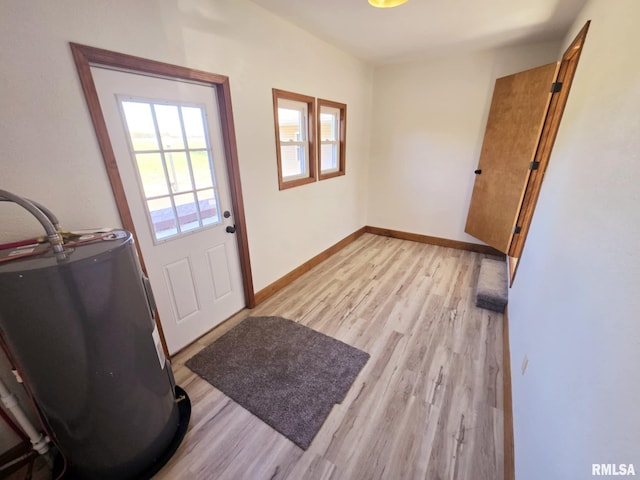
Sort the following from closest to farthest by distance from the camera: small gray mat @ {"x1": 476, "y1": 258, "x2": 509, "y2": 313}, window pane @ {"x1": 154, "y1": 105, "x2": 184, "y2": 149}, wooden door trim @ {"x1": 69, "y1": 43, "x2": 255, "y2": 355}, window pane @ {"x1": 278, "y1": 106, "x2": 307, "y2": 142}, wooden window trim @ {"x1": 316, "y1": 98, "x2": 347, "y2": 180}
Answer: wooden door trim @ {"x1": 69, "y1": 43, "x2": 255, "y2": 355} → window pane @ {"x1": 154, "y1": 105, "x2": 184, "y2": 149} → small gray mat @ {"x1": 476, "y1": 258, "x2": 509, "y2": 313} → window pane @ {"x1": 278, "y1": 106, "x2": 307, "y2": 142} → wooden window trim @ {"x1": 316, "y1": 98, "x2": 347, "y2": 180}

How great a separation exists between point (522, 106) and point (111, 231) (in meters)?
3.59

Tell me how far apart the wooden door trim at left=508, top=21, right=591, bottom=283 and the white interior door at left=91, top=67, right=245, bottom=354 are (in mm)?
2573

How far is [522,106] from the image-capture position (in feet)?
8.55

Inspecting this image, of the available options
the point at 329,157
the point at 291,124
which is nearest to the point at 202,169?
the point at 291,124

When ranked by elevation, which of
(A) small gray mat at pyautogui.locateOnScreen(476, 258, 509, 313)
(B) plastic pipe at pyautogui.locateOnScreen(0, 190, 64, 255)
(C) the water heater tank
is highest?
(B) plastic pipe at pyautogui.locateOnScreen(0, 190, 64, 255)

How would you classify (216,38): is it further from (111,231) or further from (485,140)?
(485,140)

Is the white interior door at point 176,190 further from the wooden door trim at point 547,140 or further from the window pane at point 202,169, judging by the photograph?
the wooden door trim at point 547,140

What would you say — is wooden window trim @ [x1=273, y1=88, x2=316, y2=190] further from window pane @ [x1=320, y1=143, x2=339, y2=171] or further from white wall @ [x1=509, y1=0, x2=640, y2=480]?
white wall @ [x1=509, y1=0, x2=640, y2=480]

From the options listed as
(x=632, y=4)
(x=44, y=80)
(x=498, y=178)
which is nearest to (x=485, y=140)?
(x=498, y=178)

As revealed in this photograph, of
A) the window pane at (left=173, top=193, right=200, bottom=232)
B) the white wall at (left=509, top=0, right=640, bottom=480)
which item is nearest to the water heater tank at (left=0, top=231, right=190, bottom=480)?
the window pane at (left=173, top=193, right=200, bottom=232)

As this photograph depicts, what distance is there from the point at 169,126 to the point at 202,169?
13.0 inches

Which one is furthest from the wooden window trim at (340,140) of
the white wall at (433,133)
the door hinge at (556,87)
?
the door hinge at (556,87)

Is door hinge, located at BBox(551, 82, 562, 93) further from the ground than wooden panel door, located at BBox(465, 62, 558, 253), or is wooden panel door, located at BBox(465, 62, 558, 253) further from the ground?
door hinge, located at BBox(551, 82, 562, 93)

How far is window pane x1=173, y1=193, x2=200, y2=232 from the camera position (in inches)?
70.1
